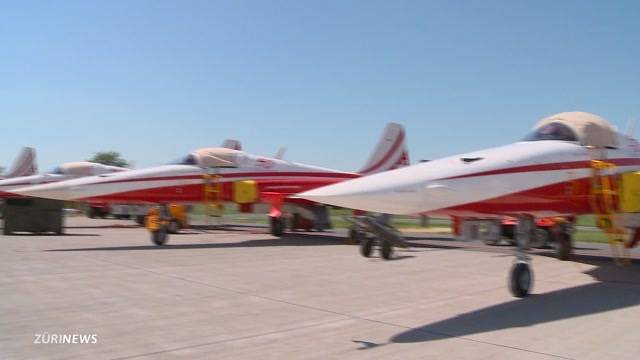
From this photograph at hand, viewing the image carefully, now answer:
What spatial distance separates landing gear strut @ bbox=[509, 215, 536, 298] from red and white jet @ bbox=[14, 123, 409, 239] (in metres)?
10.7

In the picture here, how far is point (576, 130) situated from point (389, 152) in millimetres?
13861

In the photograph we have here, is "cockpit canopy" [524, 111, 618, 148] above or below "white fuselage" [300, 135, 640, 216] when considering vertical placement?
above

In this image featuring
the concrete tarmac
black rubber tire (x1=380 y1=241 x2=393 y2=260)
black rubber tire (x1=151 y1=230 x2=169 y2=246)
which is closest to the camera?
the concrete tarmac

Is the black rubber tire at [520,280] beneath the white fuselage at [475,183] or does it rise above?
beneath

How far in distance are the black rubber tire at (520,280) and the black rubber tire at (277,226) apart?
510 inches

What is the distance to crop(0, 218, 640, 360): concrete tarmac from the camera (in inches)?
206

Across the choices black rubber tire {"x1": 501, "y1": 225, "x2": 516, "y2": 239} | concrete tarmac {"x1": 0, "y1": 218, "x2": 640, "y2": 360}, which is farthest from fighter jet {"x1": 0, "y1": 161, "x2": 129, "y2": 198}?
black rubber tire {"x1": 501, "y1": 225, "x2": 516, "y2": 239}

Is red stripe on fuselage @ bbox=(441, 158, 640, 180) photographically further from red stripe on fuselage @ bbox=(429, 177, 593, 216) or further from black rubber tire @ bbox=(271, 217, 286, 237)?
black rubber tire @ bbox=(271, 217, 286, 237)

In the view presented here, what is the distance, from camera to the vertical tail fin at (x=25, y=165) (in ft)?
116

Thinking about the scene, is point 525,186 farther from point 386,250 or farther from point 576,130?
point 386,250

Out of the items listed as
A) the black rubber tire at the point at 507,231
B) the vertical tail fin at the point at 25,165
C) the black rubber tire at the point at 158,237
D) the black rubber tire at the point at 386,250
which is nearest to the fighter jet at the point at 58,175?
the vertical tail fin at the point at 25,165

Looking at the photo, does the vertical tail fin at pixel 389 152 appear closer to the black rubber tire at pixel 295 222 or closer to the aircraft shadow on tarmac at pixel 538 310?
the black rubber tire at pixel 295 222

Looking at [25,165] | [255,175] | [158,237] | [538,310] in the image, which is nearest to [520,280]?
[538,310]

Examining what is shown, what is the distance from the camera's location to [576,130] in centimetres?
914
